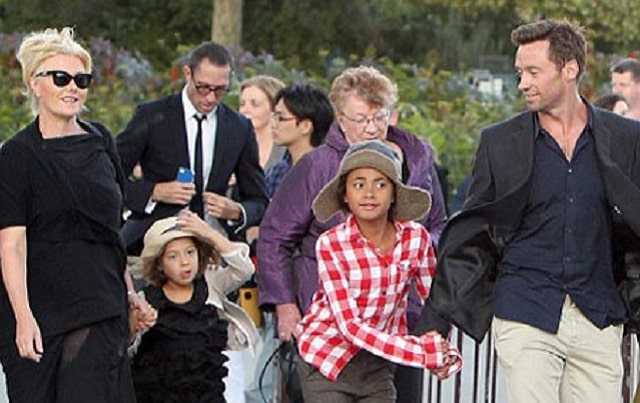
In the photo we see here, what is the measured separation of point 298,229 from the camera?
8289mm

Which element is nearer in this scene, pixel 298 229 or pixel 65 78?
pixel 65 78

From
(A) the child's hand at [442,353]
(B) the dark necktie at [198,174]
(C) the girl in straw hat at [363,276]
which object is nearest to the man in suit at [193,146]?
(B) the dark necktie at [198,174]

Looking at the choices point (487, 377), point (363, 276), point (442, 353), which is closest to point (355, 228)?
point (363, 276)

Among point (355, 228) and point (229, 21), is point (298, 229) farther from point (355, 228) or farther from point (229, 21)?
point (229, 21)

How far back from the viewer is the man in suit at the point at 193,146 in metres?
9.02

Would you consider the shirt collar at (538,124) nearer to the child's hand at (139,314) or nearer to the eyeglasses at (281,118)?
the child's hand at (139,314)

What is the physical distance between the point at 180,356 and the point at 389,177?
1.33m

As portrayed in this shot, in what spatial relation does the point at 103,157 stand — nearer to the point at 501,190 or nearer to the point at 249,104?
the point at 501,190

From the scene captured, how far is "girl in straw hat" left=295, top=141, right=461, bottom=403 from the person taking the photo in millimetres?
7566

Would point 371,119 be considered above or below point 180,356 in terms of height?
above

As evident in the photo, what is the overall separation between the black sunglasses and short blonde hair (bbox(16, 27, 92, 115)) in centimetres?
6

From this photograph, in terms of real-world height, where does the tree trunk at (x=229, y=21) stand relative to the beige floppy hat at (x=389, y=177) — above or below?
above

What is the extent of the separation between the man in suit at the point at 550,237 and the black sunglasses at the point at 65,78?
5.28ft

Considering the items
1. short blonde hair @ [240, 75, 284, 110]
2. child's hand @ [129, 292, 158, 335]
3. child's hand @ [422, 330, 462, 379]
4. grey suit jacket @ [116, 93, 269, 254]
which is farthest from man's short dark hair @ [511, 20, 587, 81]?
short blonde hair @ [240, 75, 284, 110]
